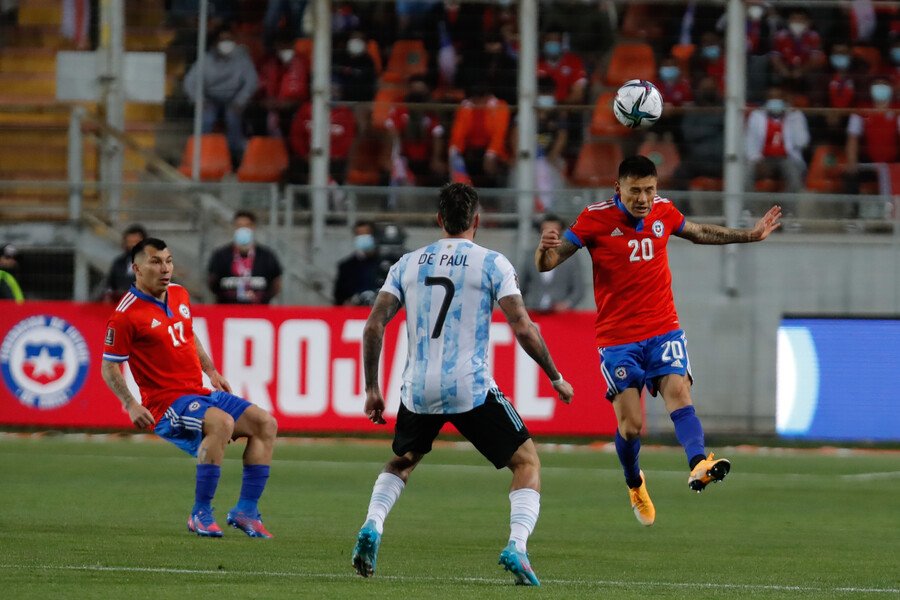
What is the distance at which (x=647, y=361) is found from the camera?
9555 millimetres

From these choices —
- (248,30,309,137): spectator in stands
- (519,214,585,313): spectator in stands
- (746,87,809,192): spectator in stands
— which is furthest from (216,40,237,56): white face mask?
(746,87,809,192): spectator in stands

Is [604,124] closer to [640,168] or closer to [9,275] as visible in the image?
[9,275]

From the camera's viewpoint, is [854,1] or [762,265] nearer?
[762,265]

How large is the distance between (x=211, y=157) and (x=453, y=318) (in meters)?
13.5

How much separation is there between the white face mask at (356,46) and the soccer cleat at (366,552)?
13881 millimetres

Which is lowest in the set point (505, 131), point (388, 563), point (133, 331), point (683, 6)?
point (388, 563)

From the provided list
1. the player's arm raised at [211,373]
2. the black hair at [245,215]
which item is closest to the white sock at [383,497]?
the player's arm raised at [211,373]

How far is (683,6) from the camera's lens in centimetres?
2048

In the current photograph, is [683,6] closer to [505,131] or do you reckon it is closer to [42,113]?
[505,131]

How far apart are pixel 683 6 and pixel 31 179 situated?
30.2 feet

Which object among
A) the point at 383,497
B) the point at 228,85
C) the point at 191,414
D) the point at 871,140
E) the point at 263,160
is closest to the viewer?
the point at 383,497

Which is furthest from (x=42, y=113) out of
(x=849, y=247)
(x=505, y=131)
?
(x=849, y=247)

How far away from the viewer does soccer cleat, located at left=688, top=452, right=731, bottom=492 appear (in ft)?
27.2

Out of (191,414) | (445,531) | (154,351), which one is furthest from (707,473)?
(154,351)
